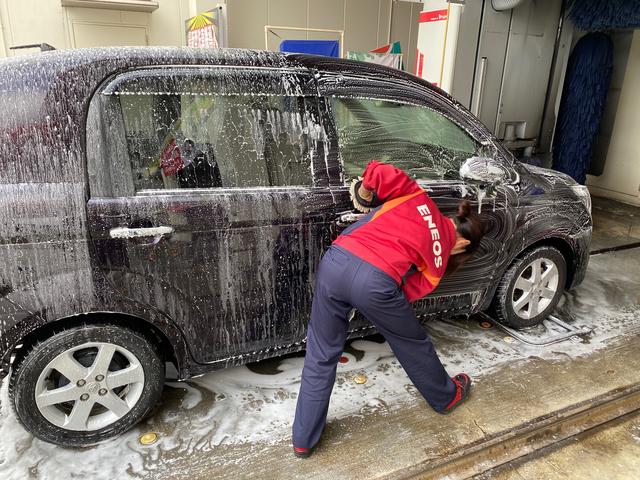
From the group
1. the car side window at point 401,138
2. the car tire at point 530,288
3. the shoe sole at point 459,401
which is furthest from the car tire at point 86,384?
the car tire at point 530,288

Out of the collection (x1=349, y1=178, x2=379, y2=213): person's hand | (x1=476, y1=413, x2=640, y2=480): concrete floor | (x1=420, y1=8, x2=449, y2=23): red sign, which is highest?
(x1=420, y1=8, x2=449, y2=23): red sign

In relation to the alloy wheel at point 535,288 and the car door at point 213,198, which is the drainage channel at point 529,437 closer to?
the alloy wheel at point 535,288

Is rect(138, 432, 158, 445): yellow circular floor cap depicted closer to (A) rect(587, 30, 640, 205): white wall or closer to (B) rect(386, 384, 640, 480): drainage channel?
(B) rect(386, 384, 640, 480): drainage channel

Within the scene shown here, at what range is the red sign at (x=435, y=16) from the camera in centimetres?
466

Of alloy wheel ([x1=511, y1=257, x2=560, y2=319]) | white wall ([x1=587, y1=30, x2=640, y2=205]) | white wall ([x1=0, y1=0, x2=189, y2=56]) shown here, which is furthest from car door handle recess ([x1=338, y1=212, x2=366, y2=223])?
white wall ([x1=587, y1=30, x2=640, y2=205])

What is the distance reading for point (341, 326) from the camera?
2.31 metres

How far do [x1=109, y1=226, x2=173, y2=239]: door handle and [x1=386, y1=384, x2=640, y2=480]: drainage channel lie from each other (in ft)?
5.05

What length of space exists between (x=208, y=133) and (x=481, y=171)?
159cm

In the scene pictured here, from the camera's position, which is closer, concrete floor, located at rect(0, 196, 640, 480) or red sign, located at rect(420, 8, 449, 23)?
concrete floor, located at rect(0, 196, 640, 480)

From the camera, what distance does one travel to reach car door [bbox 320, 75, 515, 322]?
2.70 meters


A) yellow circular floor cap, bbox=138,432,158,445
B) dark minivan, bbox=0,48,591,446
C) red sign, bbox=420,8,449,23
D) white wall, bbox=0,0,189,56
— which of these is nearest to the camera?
dark minivan, bbox=0,48,591,446

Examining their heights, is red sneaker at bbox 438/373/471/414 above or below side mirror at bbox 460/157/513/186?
below

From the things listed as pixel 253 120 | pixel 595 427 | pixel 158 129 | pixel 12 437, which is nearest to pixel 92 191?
pixel 158 129

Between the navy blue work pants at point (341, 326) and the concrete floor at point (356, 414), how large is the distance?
0.24m
